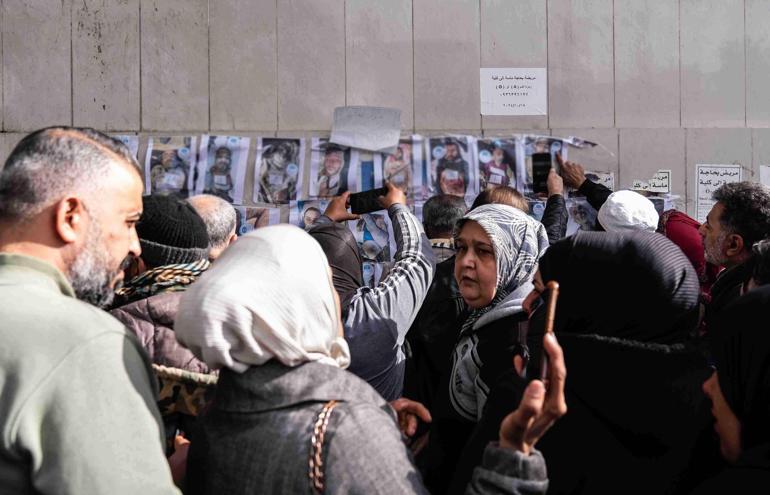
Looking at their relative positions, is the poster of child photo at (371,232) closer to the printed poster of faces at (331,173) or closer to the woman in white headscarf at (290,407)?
the printed poster of faces at (331,173)

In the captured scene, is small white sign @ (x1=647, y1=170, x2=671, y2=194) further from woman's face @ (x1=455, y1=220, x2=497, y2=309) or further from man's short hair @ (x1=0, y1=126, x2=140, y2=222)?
man's short hair @ (x1=0, y1=126, x2=140, y2=222)

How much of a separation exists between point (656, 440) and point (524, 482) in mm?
443

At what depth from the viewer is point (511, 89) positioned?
479 cm

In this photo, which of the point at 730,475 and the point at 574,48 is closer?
the point at 730,475

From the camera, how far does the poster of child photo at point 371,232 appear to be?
4.80m

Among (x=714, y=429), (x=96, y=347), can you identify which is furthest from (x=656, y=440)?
(x=96, y=347)

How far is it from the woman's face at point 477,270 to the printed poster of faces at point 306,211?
197 centimetres

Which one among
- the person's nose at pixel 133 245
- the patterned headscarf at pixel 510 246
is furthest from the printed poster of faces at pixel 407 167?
the person's nose at pixel 133 245

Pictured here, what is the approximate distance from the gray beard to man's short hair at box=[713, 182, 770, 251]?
2791mm

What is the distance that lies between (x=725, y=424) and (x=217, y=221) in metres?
1.96

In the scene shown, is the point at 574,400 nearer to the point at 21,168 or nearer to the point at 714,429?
the point at 714,429

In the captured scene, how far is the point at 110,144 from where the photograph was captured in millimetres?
1743

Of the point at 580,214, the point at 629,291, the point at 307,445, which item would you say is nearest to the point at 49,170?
the point at 307,445

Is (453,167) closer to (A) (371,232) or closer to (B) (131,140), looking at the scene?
(A) (371,232)
